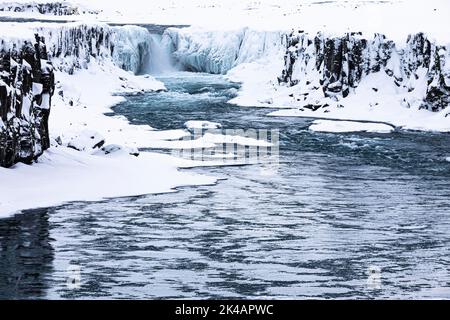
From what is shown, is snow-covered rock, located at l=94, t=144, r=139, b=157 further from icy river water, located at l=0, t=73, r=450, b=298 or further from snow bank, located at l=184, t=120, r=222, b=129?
snow bank, located at l=184, t=120, r=222, b=129

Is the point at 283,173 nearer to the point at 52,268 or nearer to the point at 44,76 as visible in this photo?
the point at 44,76

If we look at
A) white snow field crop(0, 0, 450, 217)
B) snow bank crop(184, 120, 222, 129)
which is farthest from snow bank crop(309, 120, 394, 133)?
snow bank crop(184, 120, 222, 129)

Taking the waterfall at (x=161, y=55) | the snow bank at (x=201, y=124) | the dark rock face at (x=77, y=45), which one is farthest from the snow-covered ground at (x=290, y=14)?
the dark rock face at (x=77, y=45)

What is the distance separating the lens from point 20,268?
14414 millimetres

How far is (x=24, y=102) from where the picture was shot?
24266 mm

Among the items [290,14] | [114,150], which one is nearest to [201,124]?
[114,150]

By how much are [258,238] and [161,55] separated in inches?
2499

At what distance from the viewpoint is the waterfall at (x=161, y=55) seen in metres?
79.1

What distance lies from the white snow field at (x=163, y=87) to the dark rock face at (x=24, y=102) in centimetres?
40

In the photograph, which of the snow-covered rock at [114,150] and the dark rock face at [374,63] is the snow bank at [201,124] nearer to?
the snow-covered rock at [114,150]

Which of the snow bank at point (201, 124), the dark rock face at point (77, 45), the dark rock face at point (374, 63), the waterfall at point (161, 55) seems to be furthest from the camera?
the waterfall at point (161, 55)

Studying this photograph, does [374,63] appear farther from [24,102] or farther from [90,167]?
[24,102]

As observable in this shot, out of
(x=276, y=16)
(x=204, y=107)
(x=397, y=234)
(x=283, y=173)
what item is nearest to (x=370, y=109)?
(x=204, y=107)

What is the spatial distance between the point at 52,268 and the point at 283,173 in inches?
552
